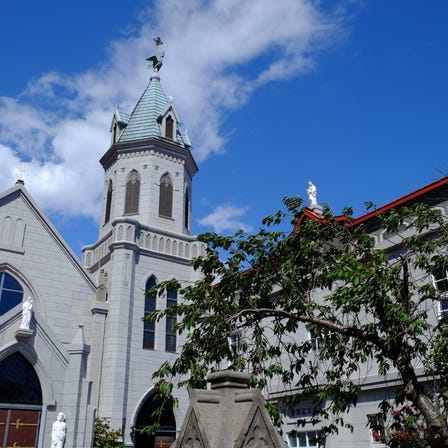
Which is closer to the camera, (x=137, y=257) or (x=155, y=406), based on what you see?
(x=155, y=406)

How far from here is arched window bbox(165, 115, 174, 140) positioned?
27.7 meters

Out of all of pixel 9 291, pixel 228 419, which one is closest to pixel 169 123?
pixel 9 291

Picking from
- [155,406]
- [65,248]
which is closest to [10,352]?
[65,248]

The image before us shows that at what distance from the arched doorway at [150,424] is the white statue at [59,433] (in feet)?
17.5

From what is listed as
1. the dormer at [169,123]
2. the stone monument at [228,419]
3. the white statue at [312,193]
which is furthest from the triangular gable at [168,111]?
the stone monument at [228,419]

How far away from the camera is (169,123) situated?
2802 cm

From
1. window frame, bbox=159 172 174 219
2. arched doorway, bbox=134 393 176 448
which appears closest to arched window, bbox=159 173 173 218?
window frame, bbox=159 172 174 219

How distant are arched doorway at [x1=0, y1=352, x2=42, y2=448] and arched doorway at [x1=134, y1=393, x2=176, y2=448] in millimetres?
4570

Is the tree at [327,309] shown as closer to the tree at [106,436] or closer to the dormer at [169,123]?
the tree at [106,436]

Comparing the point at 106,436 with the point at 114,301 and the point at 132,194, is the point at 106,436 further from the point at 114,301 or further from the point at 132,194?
the point at 132,194

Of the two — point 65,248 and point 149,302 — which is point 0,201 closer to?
point 65,248

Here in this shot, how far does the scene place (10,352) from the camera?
18.4m

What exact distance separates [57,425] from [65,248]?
27.1 ft

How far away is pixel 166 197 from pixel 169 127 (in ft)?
13.4
